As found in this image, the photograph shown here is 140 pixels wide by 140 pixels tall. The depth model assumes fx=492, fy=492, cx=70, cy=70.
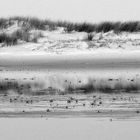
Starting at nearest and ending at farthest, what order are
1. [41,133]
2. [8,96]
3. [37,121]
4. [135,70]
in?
1. [41,133]
2. [37,121]
3. [8,96]
4. [135,70]

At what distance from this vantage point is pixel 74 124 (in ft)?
31.2

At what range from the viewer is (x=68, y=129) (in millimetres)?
9336

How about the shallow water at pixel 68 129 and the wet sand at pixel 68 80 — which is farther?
the wet sand at pixel 68 80

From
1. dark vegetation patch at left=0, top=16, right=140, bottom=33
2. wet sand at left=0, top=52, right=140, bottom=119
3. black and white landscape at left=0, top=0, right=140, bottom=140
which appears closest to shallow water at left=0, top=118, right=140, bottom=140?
black and white landscape at left=0, top=0, right=140, bottom=140

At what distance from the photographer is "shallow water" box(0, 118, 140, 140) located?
8.88m

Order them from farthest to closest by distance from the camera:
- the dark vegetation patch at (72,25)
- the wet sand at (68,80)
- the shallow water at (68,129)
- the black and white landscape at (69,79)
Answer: the dark vegetation patch at (72,25) → the wet sand at (68,80) → the black and white landscape at (69,79) → the shallow water at (68,129)

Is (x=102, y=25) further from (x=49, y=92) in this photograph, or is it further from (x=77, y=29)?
(x=49, y=92)

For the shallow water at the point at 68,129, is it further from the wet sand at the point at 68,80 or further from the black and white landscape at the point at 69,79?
the wet sand at the point at 68,80

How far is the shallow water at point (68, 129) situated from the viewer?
8.88 metres

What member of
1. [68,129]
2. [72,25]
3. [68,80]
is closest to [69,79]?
[68,80]

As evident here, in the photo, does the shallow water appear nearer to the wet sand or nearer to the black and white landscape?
the black and white landscape

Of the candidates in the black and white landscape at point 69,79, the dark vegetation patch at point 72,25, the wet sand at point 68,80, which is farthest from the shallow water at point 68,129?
the dark vegetation patch at point 72,25

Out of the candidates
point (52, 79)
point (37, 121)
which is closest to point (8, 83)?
point (52, 79)

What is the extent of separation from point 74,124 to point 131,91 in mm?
3273
